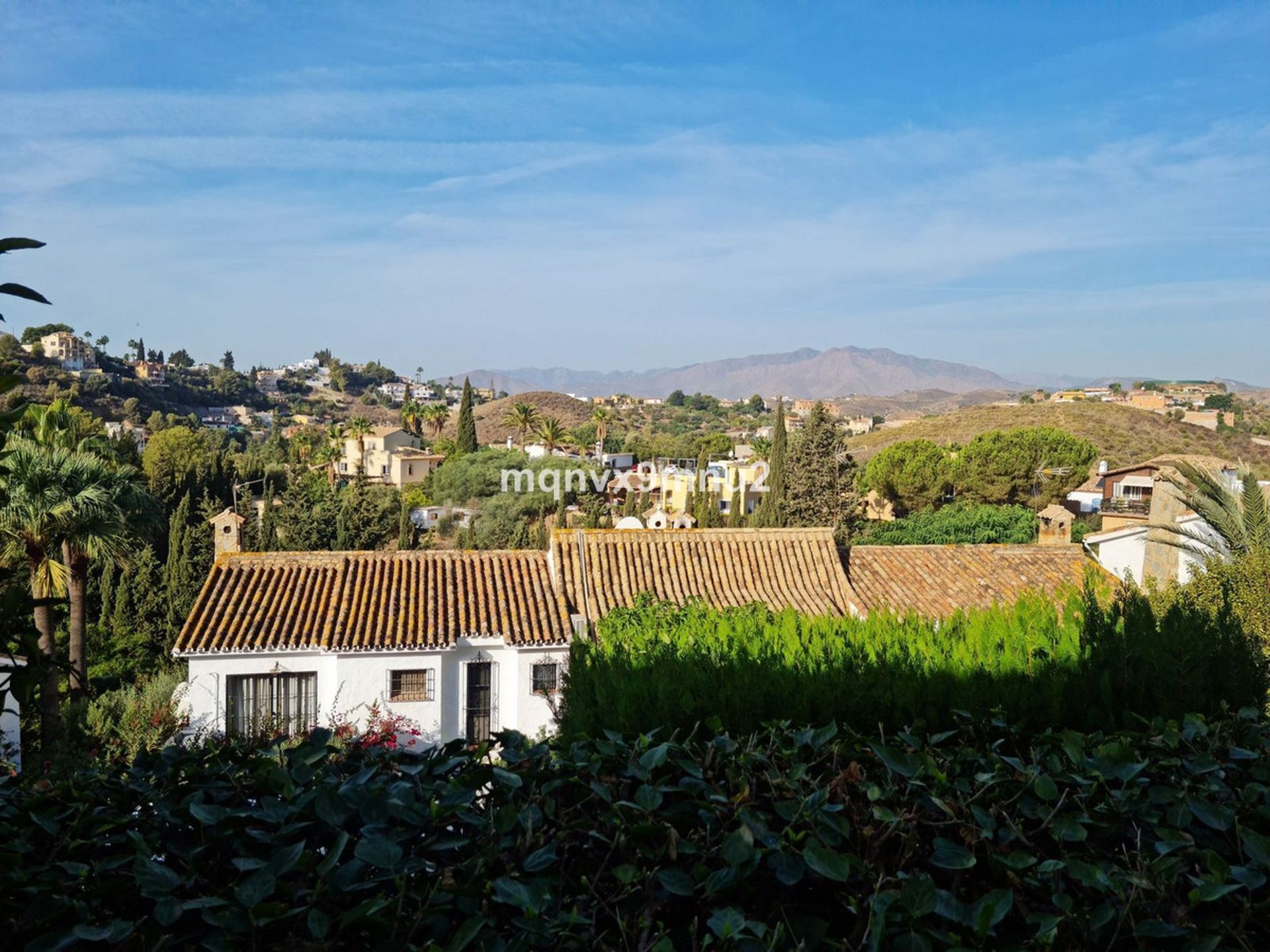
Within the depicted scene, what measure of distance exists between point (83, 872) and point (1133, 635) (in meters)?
5.32

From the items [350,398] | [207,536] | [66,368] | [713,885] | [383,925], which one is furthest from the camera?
[350,398]

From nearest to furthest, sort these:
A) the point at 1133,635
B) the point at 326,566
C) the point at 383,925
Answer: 1. the point at 383,925
2. the point at 1133,635
3. the point at 326,566

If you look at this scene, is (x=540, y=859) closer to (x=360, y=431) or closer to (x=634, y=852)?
(x=634, y=852)

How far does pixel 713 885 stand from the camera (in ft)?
7.04

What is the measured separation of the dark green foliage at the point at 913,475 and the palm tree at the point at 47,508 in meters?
36.5

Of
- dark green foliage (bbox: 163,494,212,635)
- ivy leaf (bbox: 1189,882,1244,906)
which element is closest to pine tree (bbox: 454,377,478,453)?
dark green foliage (bbox: 163,494,212,635)

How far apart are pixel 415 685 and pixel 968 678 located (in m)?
10.7

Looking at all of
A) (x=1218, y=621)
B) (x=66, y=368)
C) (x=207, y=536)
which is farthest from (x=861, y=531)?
(x=66, y=368)

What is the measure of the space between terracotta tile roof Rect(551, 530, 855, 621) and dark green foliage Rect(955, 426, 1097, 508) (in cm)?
2789

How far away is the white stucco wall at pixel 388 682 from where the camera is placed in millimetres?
14203

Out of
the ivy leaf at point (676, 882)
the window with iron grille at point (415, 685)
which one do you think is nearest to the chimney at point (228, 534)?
the window with iron grille at point (415, 685)

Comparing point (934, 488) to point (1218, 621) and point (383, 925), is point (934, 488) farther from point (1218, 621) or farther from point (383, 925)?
point (383, 925)

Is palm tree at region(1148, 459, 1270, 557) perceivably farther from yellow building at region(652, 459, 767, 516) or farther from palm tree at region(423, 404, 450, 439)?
palm tree at region(423, 404, 450, 439)

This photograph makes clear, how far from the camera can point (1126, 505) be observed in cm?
3769
